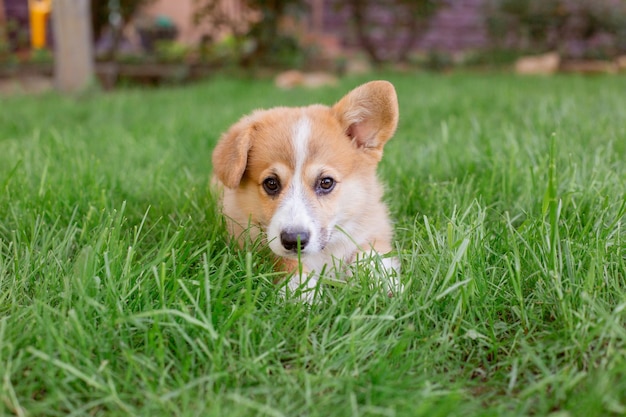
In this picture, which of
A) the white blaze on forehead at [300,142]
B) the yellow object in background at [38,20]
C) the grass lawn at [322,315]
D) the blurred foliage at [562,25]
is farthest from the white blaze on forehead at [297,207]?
the yellow object in background at [38,20]

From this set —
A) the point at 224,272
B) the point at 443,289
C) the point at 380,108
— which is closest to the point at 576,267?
the point at 443,289

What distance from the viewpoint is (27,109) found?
5945 millimetres

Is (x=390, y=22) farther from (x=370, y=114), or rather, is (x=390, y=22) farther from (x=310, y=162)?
(x=310, y=162)

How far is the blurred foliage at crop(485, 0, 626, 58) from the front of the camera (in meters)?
10.9

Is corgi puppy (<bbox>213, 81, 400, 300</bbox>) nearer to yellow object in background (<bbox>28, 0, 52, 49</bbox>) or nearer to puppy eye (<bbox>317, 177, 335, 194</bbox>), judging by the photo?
puppy eye (<bbox>317, 177, 335, 194</bbox>)

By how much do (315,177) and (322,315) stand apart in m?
0.71

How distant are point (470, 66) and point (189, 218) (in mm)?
9376

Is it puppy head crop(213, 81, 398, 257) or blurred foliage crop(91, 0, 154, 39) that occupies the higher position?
blurred foliage crop(91, 0, 154, 39)

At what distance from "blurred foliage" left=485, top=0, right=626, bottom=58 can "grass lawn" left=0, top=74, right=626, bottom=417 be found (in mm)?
9141

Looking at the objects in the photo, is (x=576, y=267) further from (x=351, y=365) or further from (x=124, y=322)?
(x=124, y=322)

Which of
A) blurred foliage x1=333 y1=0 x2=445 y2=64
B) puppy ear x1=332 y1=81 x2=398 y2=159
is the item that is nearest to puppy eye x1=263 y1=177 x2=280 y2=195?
puppy ear x1=332 y1=81 x2=398 y2=159

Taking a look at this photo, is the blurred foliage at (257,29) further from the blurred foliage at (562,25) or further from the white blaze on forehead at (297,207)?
the white blaze on forehead at (297,207)

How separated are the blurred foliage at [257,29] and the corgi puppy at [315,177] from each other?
7.20 m

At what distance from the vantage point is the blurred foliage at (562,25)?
10859 millimetres
